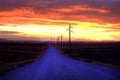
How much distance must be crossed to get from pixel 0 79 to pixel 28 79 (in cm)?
174

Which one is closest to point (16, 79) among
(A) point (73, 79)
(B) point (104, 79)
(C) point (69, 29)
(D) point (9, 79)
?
(D) point (9, 79)

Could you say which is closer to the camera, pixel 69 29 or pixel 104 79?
pixel 104 79

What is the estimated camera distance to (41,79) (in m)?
19.5

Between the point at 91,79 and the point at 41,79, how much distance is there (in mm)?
3137

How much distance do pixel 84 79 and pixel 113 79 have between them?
Result: 68.0 inches

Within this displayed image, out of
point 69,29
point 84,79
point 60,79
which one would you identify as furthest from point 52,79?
point 69,29

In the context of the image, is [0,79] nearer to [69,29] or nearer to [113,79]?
[113,79]

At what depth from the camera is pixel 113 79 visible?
727 inches

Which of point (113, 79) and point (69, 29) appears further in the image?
point (69, 29)

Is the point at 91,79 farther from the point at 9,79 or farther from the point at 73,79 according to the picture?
the point at 9,79

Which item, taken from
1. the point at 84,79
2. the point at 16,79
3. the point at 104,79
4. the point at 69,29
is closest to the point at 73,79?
the point at 84,79

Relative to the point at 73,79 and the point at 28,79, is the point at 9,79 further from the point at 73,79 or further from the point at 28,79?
the point at 73,79

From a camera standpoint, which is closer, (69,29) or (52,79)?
(52,79)

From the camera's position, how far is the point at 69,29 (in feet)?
342
